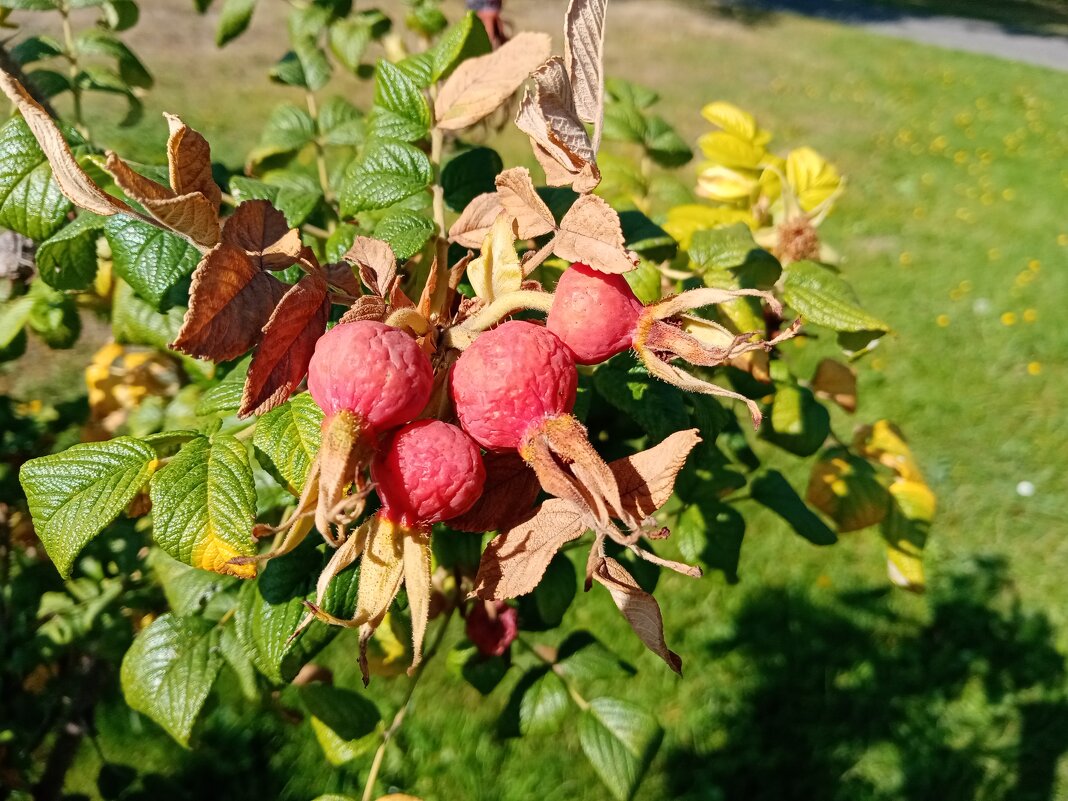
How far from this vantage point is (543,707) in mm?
1626

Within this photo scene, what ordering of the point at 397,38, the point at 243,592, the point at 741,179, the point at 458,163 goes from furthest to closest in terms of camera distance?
the point at 397,38, the point at 741,179, the point at 458,163, the point at 243,592

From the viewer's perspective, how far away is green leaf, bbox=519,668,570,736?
1.62m

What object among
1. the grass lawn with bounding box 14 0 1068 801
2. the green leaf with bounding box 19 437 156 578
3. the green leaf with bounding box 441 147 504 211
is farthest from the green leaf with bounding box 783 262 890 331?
the green leaf with bounding box 19 437 156 578

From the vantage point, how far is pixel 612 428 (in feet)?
4.70

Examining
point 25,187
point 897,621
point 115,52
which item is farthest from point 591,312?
point 897,621

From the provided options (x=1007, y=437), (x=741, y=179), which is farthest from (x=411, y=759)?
(x=1007, y=437)

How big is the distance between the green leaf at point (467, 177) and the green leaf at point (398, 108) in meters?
0.10

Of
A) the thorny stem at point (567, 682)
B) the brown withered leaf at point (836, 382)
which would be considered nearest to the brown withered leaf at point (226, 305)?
the thorny stem at point (567, 682)

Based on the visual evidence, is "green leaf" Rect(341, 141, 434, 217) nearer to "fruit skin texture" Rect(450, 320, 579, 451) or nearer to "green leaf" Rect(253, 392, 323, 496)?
"green leaf" Rect(253, 392, 323, 496)

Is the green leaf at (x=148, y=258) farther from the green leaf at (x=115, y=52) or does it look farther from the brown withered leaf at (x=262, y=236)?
the green leaf at (x=115, y=52)

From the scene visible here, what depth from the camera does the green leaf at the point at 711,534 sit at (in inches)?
62.1

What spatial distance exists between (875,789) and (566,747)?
1009 millimetres

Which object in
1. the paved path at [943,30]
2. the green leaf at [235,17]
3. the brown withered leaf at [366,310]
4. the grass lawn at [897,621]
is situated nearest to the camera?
the brown withered leaf at [366,310]

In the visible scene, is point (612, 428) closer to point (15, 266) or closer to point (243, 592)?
point (243, 592)
